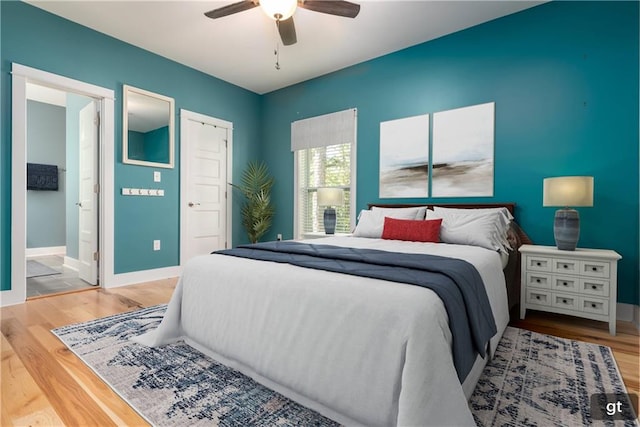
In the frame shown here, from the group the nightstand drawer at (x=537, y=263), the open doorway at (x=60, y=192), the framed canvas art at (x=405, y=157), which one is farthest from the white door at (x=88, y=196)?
the nightstand drawer at (x=537, y=263)

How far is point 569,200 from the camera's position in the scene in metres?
2.45

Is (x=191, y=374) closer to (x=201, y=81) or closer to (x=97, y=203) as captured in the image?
(x=97, y=203)

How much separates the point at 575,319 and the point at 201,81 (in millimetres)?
5098

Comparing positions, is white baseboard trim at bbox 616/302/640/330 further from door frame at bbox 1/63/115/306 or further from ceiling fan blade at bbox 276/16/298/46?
door frame at bbox 1/63/115/306

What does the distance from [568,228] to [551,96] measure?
129 cm

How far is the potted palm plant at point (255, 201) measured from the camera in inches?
192

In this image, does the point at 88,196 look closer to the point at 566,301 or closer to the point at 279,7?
the point at 279,7

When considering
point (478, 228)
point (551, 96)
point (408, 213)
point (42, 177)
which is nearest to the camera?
point (478, 228)

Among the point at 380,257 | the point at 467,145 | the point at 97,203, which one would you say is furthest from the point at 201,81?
the point at 380,257

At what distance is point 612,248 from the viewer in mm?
2637

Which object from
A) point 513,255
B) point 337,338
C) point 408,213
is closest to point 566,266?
point 513,255

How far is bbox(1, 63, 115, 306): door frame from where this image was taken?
2.91 m

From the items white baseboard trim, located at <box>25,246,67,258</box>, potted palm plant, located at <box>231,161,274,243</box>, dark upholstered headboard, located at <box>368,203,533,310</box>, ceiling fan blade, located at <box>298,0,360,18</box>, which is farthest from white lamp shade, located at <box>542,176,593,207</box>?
white baseboard trim, located at <box>25,246,67,258</box>

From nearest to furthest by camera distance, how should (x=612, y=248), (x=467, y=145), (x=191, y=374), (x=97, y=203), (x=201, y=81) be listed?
(x=191, y=374) → (x=612, y=248) → (x=467, y=145) → (x=97, y=203) → (x=201, y=81)
